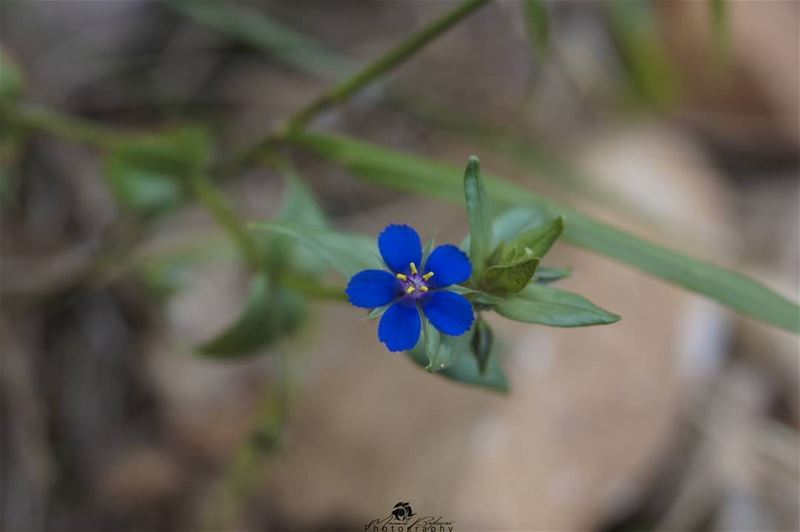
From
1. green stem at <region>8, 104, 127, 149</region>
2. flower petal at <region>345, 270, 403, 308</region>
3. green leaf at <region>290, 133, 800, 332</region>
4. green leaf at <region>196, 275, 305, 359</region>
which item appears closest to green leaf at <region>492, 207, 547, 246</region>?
green leaf at <region>290, 133, 800, 332</region>

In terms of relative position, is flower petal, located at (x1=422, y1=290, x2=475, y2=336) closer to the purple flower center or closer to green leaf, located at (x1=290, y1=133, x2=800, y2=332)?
the purple flower center

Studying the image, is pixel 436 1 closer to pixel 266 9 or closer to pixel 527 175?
pixel 266 9

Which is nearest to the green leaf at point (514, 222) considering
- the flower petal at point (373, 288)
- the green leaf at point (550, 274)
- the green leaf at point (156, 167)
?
the green leaf at point (550, 274)

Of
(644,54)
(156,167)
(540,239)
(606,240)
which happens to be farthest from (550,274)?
(644,54)

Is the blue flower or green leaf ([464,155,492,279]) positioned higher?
green leaf ([464,155,492,279])

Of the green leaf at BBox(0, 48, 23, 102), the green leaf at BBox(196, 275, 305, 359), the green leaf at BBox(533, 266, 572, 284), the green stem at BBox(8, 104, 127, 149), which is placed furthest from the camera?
the green stem at BBox(8, 104, 127, 149)

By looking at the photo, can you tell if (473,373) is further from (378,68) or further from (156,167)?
(156,167)

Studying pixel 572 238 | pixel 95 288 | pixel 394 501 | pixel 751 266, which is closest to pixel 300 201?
pixel 572 238
